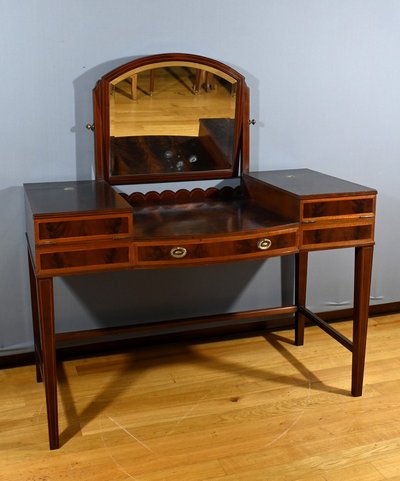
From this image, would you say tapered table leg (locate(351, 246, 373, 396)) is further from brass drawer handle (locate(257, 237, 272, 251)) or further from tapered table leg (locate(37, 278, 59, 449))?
tapered table leg (locate(37, 278, 59, 449))

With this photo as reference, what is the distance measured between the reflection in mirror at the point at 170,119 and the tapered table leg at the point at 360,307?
2.10 ft

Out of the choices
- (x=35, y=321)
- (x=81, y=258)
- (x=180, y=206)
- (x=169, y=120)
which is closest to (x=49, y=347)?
(x=81, y=258)

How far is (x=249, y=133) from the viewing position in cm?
249

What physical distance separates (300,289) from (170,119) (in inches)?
33.3

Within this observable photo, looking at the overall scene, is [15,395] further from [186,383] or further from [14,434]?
[186,383]

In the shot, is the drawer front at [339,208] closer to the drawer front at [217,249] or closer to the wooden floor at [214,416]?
the drawer front at [217,249]

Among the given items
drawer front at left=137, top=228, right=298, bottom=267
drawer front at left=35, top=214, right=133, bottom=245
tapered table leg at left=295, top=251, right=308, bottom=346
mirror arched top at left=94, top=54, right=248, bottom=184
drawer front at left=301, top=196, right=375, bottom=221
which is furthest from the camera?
tapered table leg at left=295, top=251, right=308, bottom=346

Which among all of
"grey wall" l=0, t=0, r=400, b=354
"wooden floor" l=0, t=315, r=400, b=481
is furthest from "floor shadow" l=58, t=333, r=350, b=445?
"grey wall" l=0, t=0, r=400, b=354

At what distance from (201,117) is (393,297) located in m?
1.23

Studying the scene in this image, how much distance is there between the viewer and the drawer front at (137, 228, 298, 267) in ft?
6.44

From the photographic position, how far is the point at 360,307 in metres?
2.22

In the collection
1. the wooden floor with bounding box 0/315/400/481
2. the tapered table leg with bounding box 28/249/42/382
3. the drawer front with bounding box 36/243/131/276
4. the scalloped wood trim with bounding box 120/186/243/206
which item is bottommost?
the wooden floor with bounding box 0/315/400/481

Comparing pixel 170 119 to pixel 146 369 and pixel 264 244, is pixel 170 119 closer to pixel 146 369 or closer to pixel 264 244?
pixel 264 244

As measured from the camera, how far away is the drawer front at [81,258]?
6.11 feet
